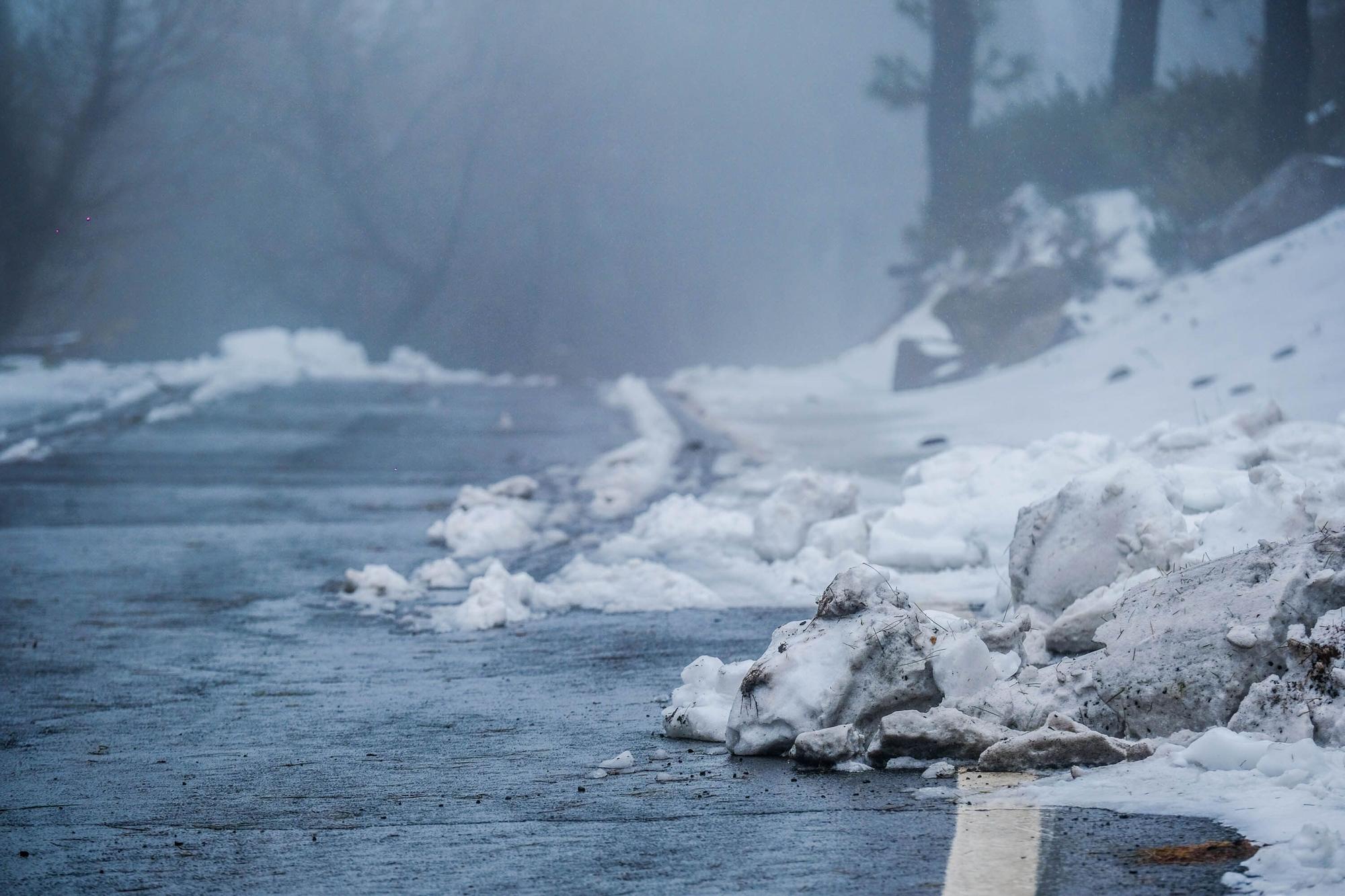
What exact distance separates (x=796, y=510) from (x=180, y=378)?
1931 cm

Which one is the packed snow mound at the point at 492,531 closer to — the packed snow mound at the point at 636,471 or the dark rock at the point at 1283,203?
the packed snow mound at the point at 636,471

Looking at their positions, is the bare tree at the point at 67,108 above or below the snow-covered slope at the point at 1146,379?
above

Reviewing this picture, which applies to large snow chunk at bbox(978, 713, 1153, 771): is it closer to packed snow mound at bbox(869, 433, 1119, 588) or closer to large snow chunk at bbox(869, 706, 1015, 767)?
large snow chunk at bbox(869, 706, 1015, 767)

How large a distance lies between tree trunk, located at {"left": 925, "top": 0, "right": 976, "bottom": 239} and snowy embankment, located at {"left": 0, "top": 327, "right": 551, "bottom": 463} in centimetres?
975

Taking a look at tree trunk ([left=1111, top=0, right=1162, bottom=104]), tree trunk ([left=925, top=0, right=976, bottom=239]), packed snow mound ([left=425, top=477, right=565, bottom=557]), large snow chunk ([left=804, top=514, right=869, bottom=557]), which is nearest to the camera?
large snow chunk ([left=804, top=514, right=869, bottom=557])

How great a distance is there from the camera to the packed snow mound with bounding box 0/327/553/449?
17.1 meters

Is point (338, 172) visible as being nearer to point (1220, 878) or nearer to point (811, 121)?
point (811, 121)

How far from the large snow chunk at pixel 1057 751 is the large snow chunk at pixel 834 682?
339 mm

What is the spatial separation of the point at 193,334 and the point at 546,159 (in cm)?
1031

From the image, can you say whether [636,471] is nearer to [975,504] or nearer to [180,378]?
[975,504]

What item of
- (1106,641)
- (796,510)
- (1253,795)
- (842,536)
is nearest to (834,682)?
(1106,641)

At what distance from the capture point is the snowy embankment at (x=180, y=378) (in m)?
15.5

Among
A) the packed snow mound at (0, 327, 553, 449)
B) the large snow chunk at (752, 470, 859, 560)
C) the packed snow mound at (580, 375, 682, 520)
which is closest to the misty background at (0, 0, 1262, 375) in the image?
the packed snow mound at (0, 327, 553, 449)

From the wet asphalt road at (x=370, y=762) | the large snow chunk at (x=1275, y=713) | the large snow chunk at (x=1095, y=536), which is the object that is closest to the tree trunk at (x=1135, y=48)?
the wet asphalt road at (x=370, y=762)
